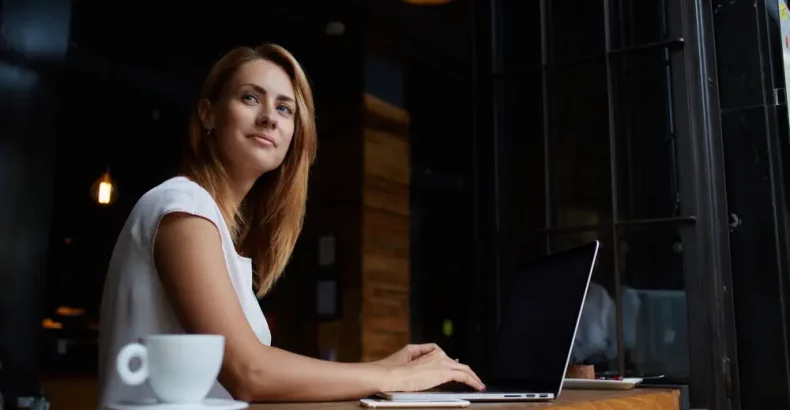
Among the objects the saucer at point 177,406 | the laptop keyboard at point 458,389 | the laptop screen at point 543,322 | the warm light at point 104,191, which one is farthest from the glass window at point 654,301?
the warm light at point 104,191

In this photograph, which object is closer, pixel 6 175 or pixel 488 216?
pixel 488 216

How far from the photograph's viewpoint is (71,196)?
4387mm

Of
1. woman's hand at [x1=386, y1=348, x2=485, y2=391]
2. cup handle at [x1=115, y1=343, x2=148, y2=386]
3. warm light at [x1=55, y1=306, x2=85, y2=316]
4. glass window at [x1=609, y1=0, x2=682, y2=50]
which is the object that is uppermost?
glass window at [x1=609, y1=0, x2=682, y2=50]

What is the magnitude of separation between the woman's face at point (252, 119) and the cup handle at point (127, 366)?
63 centimetres

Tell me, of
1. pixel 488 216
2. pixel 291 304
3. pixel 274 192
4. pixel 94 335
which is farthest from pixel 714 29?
pixel 94 335

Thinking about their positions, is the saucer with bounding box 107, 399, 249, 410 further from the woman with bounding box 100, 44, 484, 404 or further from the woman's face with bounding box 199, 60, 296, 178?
the woman's face with bounding box 199, 60, 296, 178

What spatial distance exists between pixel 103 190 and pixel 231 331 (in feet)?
12.1

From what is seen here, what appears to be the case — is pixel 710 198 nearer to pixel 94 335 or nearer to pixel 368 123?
pixel 368 123

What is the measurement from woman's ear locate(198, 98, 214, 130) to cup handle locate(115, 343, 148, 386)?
691 millimetres

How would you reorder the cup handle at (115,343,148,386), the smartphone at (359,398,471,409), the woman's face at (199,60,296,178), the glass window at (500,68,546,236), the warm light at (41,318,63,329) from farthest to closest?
the warm light at (41,318,63,329) → the glass window at (500,68,546,236) → the woman's face at (199,60,296,178) → the smartphone at (359,398,471,409) → the cup handle at (115,343,148,386)

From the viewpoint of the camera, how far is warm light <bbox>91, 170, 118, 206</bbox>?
14.3 ft

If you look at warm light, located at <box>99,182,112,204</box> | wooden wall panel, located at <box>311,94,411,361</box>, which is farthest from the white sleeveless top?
warm light, located at <box>99,182,112,204</box>

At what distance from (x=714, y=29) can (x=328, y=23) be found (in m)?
2.71

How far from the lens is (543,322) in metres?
1.30
